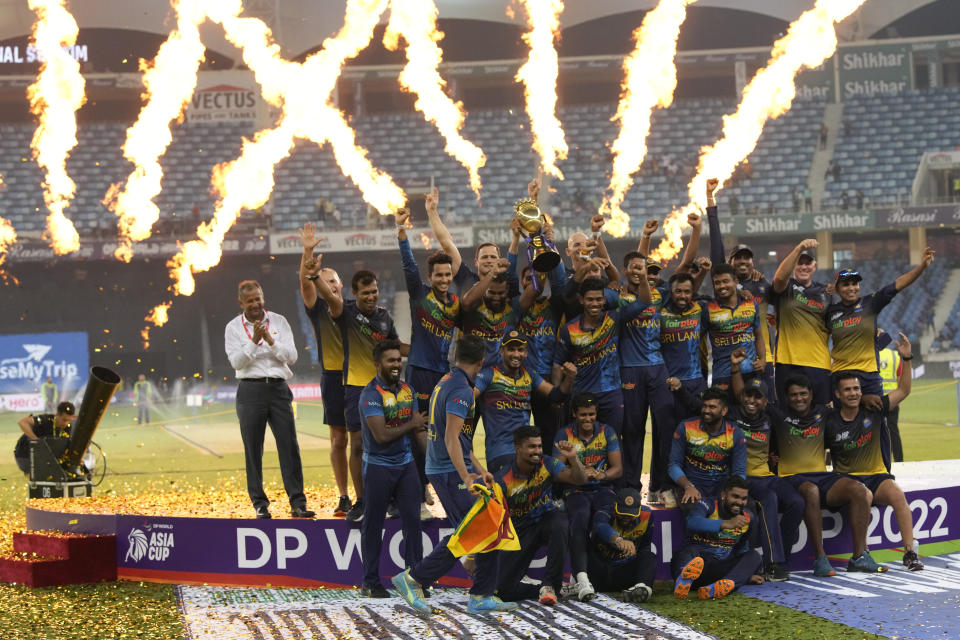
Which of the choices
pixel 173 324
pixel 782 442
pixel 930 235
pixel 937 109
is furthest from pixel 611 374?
pixel 937 109

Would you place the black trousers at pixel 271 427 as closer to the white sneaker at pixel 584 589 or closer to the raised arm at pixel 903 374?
the white sneaker at pixel 584 589

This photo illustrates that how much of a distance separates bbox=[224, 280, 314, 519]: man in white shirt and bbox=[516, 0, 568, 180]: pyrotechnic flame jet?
5.83 m

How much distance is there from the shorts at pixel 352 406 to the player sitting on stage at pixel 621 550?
1.92m

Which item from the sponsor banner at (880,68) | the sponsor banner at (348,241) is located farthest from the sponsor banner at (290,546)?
the sponsor banner at (880,68)

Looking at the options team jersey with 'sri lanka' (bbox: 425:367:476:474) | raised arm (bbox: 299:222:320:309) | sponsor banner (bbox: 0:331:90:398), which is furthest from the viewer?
sponsor banner (bbox: 0:331:90:398)

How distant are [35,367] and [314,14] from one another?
38.4ft

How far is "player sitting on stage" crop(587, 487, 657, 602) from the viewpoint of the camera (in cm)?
751

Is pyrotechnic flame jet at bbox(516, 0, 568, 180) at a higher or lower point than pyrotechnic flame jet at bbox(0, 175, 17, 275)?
higher

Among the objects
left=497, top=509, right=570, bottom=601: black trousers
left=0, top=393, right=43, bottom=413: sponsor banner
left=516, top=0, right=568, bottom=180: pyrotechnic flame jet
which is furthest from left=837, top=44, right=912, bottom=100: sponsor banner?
left=497, top=509, right=570, bottom=601: black trousers

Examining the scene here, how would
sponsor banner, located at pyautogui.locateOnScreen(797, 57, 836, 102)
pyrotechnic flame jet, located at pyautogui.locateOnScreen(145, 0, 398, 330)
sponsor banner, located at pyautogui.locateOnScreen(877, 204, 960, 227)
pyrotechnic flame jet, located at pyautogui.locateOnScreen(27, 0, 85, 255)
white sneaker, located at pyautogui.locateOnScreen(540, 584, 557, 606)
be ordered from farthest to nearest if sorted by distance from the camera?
sponsor banner, located at pyautogui.locateOnScreen(797, 57, 836, 102), sponsor banner, located at pyautogui.locateOnScreen(877, 204, 960, 227), pyrotechnic flame jet, located at pyautogui.locateOnScreen(27, 0, 85, 255), pyrotechnic flame jet, located at pyautogui.locateOnScreen(145, 0, 398, 330), white sneaker, located at pyautogui.locateOnScreen(540, 584, 557, 606)

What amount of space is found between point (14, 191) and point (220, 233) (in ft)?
26.9

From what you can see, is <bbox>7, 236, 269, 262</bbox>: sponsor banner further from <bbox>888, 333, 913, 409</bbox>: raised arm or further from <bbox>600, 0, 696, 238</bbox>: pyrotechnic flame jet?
<bbox>888, 333, 913, 409</bbox>: raised arm

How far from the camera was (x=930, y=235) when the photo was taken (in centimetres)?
3169

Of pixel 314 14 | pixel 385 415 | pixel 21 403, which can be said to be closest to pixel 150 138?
pixel 314 14
